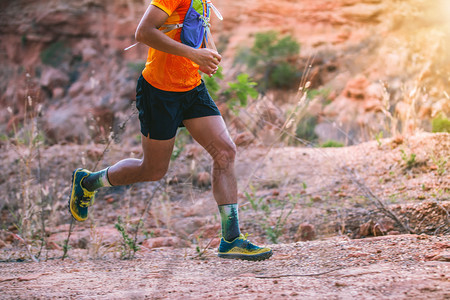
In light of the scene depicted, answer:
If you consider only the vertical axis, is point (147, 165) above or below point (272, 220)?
above

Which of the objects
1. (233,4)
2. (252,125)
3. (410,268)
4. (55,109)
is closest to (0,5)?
(55,109)

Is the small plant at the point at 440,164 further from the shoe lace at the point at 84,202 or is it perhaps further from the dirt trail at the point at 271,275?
the shoe lace at the point at 84,202

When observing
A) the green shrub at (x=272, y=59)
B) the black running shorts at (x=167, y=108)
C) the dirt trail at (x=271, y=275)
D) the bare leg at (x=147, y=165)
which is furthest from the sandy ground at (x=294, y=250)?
the green shrub at (x=272, y=59)

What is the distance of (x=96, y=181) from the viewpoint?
2977mm

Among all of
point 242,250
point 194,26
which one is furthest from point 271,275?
point 194,26

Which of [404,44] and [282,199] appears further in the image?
[404,44]

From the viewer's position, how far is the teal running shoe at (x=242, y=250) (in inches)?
102

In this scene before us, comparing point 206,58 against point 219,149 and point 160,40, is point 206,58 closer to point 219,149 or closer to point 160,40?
point 160,40

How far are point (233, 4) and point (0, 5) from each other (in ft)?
25.8

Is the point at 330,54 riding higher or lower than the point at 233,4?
A: lower

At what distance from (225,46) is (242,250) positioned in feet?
40.5

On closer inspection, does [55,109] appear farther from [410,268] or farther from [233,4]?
[410,268]

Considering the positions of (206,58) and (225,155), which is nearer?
(206,58)

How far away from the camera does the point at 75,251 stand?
3445 mm
